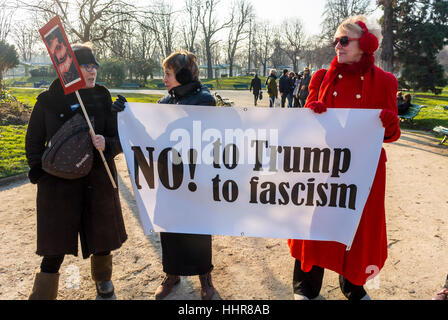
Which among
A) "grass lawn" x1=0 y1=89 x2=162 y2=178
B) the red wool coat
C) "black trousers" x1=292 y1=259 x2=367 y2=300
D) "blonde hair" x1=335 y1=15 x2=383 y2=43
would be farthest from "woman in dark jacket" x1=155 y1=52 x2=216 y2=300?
"grass lawn" x1=0 y1=89 x2=162 y2=178

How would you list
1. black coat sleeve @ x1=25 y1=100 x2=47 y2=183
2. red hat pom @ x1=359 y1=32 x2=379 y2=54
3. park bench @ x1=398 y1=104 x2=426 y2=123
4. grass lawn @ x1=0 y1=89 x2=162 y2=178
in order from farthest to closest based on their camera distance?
1. park bench @ x1=398 y1=104 x2=426 y2=123
2. grass lawn @ x1=0 y1=89 x2=162 y2=178
3. black coat sleeve @ x1=25 y1=100 x2=47 y2=183
4. red hat pom @ x1=359 y1=32 x2=379 y2=54

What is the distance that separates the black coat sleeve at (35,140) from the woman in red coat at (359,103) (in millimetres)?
1949

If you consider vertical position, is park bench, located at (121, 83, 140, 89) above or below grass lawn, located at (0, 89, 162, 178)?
above

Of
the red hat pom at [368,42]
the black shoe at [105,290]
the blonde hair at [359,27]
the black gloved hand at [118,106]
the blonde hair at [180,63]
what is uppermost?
the blonde hair at [359,27]

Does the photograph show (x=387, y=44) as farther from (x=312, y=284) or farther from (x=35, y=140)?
(x=35, y=140)

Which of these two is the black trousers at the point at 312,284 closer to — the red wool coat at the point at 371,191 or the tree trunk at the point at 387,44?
the red wool coat at the point at 371,191

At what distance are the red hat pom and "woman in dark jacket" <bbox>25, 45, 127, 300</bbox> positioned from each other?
186 cm

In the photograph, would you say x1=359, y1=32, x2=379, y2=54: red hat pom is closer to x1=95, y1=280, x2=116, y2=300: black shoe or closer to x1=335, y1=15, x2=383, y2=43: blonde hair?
x1=335, y1=15, x2=383, y2=43: blonde hair

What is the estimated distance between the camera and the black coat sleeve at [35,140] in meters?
2.43

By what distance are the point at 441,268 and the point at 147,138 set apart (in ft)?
9.82

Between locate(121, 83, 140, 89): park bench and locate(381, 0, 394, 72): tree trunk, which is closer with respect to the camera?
locate(381, 0, 394, 72): tree trunk

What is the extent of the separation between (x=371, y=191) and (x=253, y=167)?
0.86 meters

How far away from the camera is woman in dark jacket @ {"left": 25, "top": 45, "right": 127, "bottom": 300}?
245 centimetres

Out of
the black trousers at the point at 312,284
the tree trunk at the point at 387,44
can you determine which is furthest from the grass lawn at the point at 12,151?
the tree trunk at the point at 387,44
